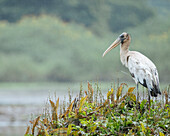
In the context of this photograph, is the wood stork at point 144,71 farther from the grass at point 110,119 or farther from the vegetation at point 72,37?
the vegetation at point 72,37

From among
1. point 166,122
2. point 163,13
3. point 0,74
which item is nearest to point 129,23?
point 163,13

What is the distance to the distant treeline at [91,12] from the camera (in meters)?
40.1

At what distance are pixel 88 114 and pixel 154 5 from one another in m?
43.9

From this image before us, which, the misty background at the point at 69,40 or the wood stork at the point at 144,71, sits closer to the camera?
the wood stork at the point at 144,71

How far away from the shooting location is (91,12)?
40781 mm

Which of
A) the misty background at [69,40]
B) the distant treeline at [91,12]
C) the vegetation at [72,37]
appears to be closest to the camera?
the misty background at [69,40]

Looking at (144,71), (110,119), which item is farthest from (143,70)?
(110,119)

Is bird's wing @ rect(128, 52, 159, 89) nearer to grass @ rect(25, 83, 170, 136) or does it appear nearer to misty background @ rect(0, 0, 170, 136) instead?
grass @ rect(25, 83, 170, 136)

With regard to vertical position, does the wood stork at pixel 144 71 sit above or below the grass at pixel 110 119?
above

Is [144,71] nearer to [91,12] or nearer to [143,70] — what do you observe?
[143,70]

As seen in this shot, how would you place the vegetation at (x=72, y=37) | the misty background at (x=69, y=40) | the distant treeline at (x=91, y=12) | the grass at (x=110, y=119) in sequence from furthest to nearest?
the distant treeline at (x=91, y=12) < the vegetation at (x=72, y=37) < the misty background at (x=69, y=40) < the grass at (x=110, y=119)

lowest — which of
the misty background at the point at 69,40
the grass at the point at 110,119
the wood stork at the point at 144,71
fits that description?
the grass at the point at 110,119

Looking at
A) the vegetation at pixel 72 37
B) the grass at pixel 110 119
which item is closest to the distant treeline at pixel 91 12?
the vegetation at pixel 72 37

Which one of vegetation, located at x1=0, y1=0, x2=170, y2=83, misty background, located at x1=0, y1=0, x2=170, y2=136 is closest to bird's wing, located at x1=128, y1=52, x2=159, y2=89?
misty background, located at x1=0, y1=0, x2=170, y2=136
